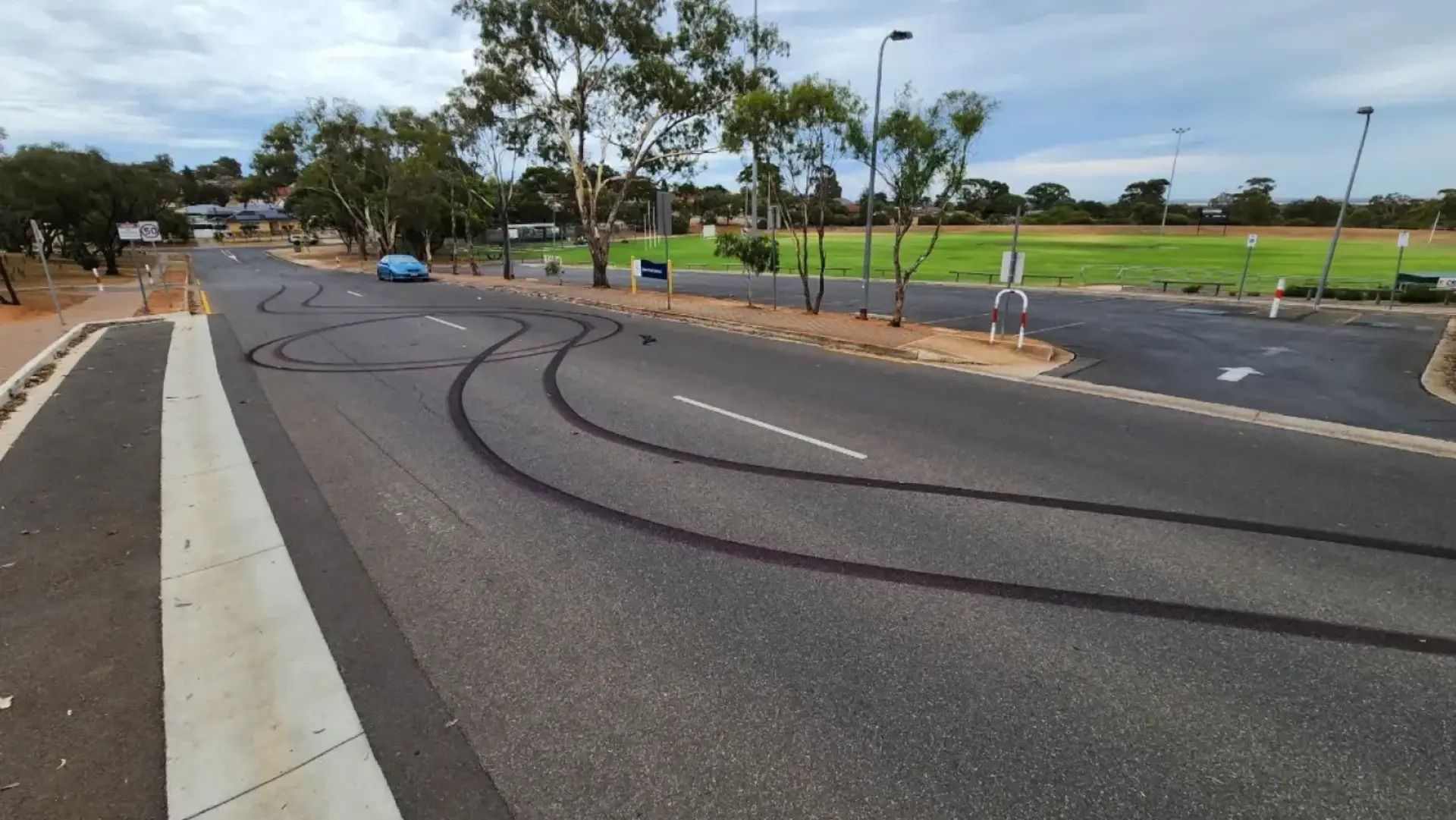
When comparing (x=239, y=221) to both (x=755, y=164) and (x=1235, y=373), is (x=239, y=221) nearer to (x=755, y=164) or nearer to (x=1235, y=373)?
(x=755, y=164)

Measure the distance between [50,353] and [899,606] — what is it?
15997mm

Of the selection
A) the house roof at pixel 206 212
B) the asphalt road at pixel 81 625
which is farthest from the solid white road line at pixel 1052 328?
the house roof at pixel 206 212

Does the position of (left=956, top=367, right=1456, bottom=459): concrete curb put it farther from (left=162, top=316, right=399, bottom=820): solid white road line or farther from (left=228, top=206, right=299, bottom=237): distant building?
(left=228, top=206, right=299, bottom=237): distant building

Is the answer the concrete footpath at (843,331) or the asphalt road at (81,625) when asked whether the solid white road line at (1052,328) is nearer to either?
the concrete footpath at (843,331)

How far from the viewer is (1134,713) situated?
3186 millimetres

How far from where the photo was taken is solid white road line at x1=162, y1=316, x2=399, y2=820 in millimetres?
2758

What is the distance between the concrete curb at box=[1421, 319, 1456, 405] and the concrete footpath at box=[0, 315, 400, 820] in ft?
45.8

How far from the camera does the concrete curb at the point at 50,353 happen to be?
9.52m

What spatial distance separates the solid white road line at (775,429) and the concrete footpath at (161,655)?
4742 millimetres

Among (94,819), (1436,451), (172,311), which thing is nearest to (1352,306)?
(1436,451)

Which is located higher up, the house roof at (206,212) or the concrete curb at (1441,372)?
the house roof at (206,212)

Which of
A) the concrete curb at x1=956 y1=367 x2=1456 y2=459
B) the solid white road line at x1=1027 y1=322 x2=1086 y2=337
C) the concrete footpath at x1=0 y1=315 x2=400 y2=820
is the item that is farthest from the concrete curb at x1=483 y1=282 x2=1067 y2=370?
the concrete footpath at x1=0 y1=315 x2=400 y2=820

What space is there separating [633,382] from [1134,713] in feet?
26.1

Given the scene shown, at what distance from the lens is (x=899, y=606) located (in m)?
4.07
